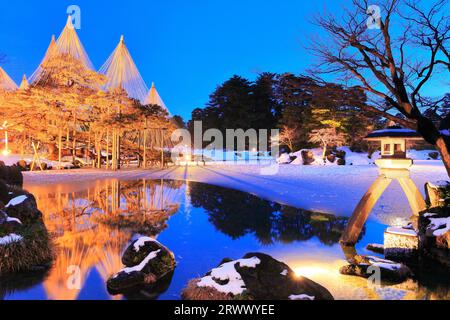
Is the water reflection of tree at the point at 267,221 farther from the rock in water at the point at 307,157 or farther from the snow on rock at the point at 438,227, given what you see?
the rock in water at the point at 307,157

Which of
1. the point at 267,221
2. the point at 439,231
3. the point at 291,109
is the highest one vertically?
the point at 291,109

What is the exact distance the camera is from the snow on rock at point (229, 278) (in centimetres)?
363

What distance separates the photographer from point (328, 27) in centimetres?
547

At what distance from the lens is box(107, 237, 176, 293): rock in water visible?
4.20 metres

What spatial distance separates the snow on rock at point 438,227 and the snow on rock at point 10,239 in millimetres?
7226

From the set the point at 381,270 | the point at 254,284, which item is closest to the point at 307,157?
the point at 381,270

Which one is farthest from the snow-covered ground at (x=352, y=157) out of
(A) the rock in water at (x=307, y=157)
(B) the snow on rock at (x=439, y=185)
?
(B) the snow on rock at (x=439, y=185)

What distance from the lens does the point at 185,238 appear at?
6676 mm

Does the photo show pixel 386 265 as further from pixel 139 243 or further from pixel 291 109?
pixel 291 109

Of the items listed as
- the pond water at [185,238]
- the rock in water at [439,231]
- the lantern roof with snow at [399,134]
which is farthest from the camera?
the lantern roof with snow at [399,134]

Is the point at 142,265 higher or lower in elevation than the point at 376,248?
higher

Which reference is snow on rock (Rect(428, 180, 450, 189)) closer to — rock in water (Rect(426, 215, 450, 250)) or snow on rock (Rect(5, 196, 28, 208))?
rock in water (Rect(426, 215, 450, 250))

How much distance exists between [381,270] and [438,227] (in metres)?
1.62
